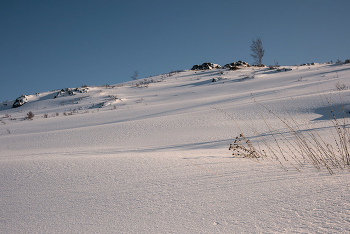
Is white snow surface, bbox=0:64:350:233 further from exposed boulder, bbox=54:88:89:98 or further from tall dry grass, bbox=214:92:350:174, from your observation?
exposed boulder, bbox=54:88:89:98

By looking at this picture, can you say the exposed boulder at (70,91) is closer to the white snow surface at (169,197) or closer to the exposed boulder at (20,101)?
the exposed boulder at (20,101)

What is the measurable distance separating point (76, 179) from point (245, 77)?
1322cm

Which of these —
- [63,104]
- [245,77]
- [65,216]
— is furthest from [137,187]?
[245,77]

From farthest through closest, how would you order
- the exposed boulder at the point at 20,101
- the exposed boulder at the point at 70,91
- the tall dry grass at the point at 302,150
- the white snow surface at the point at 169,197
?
the exposed boulder at the point at 70,91 → the exposed boulder at the point at 20,101 → the tall dry grass at the point at 302,150 → the white snow surface at the point at 169,197

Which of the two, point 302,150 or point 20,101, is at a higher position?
point 20,101

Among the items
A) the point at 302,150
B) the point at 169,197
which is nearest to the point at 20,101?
the point at 169,197

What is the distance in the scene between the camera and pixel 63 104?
11656 mm

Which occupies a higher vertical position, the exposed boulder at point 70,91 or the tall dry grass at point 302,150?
the exposed boulder at point 70,91

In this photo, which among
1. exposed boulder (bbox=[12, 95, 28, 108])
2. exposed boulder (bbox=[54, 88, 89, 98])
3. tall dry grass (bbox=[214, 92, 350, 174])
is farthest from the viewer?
exposed boulder (bbox=[54, 88, 89, 98])

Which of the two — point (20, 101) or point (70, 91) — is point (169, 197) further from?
point (20, 101)

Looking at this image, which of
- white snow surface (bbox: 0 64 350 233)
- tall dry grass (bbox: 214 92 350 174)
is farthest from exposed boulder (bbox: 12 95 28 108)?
tall dry grass (bbox: 214 92 350 174)

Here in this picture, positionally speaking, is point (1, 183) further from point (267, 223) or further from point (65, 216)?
point (267, 223)

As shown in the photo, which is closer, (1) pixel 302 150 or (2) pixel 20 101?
(1) pixel 302 150

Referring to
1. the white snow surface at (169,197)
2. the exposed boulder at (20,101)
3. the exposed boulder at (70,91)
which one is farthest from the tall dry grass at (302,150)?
the exposed boulder at (20,101)
